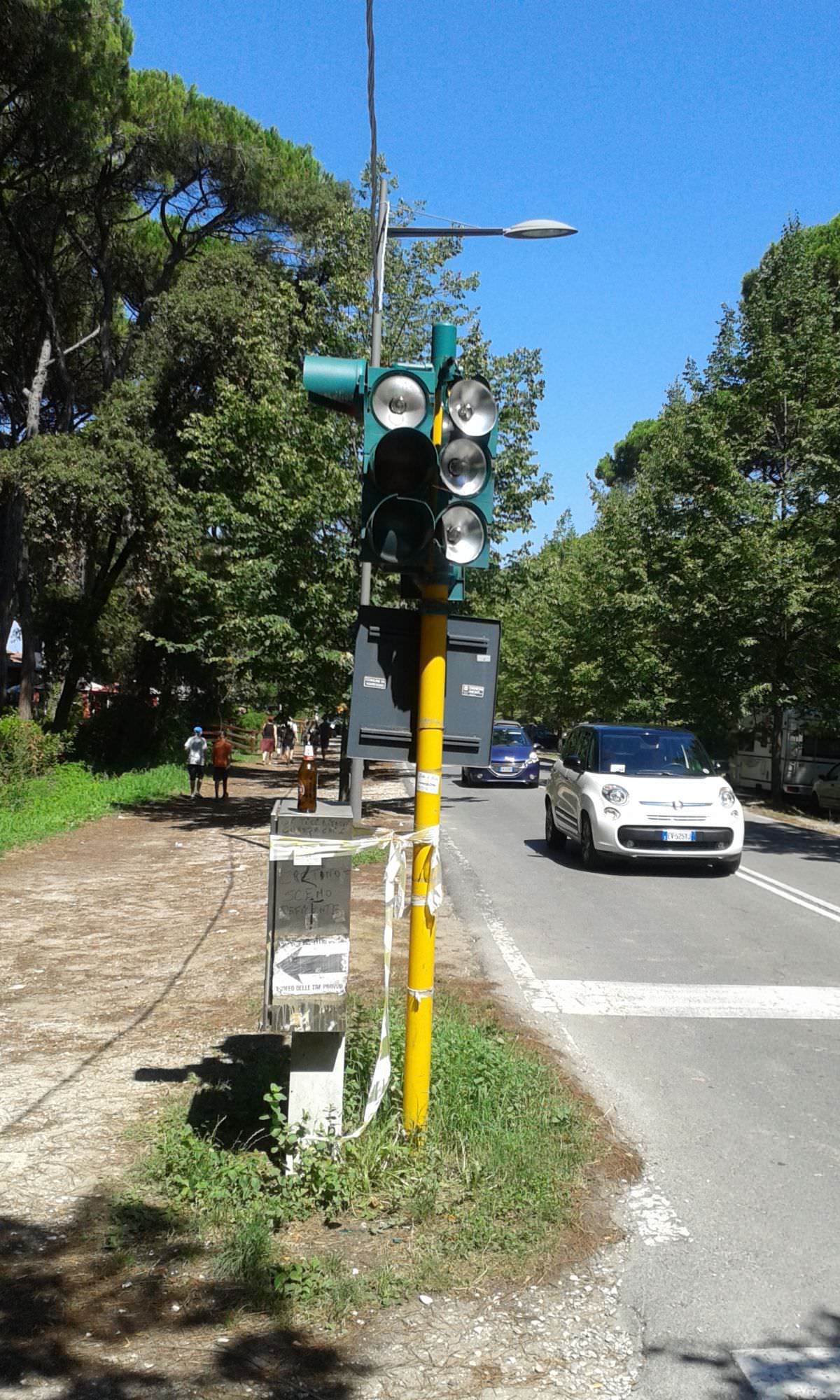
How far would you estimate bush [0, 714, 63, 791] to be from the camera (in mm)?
20609

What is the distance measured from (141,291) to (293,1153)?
28.3m

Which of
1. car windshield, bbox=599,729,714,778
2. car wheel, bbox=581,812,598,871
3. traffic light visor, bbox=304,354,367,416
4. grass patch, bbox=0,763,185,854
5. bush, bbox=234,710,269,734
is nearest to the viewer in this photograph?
traffic light visor, bbox=304,354,367,416

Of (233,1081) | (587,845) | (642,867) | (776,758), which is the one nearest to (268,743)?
(776,758)

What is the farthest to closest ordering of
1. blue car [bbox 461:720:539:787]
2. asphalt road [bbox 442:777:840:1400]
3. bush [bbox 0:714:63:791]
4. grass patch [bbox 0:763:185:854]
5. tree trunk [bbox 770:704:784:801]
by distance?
blue car [bbox 461:720:539:787]
tree trunk [bbox 770:704:784:801]
bush [bbox 0:714:63:791]
grass patch [bbox 0:763:185:854]
asphalt road [bbox 442:777:840:1400]

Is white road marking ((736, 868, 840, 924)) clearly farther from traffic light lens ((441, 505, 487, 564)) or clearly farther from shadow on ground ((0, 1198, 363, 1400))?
shadow on ground ((0, 1198, 363, 1400))

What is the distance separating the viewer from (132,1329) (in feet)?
11.5

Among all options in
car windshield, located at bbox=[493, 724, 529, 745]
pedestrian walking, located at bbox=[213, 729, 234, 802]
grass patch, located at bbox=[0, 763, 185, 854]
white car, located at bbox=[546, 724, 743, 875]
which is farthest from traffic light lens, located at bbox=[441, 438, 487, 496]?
A: car windshield, located at bbox=[493, 724, 529, 745]

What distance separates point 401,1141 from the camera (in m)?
4.61

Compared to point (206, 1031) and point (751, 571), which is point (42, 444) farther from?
point (206, 1031)

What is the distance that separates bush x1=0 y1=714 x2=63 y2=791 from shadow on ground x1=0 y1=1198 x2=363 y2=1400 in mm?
16640

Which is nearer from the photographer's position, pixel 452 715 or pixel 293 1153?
pixel 293 1153

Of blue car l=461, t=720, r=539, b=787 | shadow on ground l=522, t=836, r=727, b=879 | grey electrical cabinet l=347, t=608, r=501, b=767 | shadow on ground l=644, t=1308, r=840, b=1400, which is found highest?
grey electrical cabinet l=347, t=608, r=501, b=767

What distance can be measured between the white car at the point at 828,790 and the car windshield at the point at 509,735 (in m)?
7.68

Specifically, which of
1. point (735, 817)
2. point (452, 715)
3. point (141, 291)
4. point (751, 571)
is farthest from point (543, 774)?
point (452, 715)
